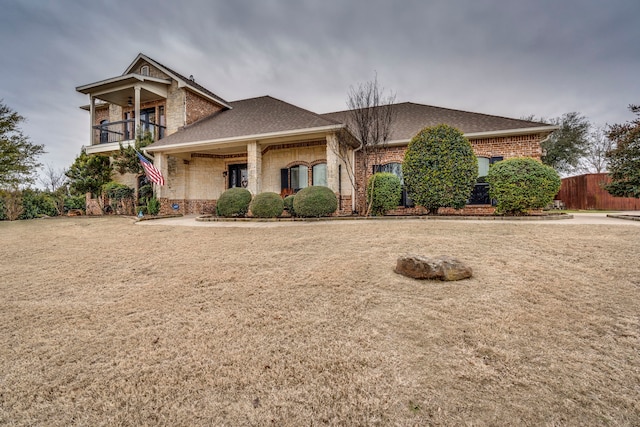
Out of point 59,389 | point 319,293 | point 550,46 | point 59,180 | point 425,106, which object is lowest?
point 59,389

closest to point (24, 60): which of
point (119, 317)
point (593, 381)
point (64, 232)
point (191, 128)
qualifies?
point (191, 128)

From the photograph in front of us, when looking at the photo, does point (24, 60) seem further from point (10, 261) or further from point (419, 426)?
point (419, 426)

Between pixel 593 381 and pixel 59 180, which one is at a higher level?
pixel 59 180

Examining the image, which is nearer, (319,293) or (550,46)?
(319,293)

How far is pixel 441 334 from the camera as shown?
2389 millimetres

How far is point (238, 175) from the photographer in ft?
49.5

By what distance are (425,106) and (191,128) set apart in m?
12.2

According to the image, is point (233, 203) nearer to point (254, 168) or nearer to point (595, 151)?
point (254, 168)

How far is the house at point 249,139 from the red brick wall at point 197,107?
60mm

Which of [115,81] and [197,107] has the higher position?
[115,81]

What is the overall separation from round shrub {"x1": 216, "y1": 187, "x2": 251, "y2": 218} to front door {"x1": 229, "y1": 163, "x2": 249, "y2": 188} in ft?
14.6

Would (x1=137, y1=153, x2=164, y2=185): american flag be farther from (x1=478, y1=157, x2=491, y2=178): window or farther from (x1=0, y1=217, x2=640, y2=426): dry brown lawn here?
(x1=478, y1=157, x2=491, y2=178): window

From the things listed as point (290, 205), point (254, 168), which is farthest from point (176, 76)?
point (290, 205)

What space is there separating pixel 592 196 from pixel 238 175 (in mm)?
19606
